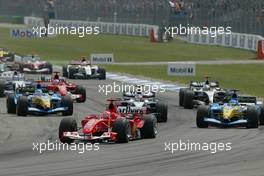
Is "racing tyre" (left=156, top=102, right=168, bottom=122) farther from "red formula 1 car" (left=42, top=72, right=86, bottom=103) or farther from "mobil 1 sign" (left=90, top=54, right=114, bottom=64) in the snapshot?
"mobil 1 sign" (left=90, top=54, right=114, bottom=64)

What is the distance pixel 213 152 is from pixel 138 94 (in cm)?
716

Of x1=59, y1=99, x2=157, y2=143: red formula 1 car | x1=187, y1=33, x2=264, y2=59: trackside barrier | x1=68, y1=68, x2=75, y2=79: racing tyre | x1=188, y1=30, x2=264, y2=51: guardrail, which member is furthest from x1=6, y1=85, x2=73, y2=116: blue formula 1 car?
x1=188, y1=30, x2=264, y2=51: guardrail

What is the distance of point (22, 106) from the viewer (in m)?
27.2

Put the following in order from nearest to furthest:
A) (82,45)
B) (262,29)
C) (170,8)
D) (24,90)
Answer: (24,90), (262,29), (82,45), (170,8)

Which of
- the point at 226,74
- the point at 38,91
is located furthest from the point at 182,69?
the point at 38,91

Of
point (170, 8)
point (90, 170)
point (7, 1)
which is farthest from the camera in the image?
point (7, 1)

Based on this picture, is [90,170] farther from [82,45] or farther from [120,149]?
[82,45]

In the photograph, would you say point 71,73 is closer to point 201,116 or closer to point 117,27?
point 201,116

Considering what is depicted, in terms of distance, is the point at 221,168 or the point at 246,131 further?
the point at 246,131

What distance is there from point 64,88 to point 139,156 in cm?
1281

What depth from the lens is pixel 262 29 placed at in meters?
70.8

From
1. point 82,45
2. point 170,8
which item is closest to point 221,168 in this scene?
point 82,45

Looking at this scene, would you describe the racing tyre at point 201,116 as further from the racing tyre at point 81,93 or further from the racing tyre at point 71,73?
the racing tyre at point 71,73

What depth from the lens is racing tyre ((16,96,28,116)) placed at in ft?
89.2
